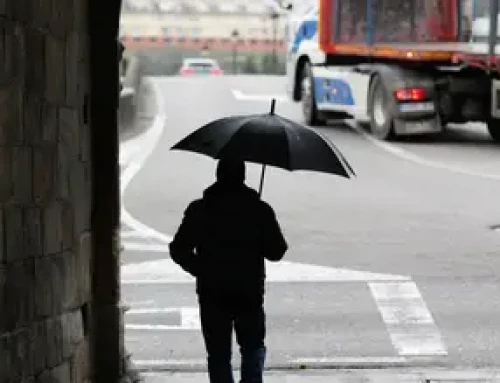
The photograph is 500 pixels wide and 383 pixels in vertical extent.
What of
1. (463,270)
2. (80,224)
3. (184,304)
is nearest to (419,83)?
(463,270)

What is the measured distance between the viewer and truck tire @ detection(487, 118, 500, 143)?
19.9 metres

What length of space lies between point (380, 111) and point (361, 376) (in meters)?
13.8

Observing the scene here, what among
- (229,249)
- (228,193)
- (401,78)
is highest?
(228,193)

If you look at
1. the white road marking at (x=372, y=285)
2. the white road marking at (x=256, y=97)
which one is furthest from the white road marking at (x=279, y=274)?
the white road marking at (x=256, y=97)

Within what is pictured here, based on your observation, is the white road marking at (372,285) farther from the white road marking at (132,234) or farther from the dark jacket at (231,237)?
the dark jacket at (231,237)

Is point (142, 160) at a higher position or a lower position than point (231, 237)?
lower

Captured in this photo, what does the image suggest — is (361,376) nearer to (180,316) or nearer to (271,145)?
(180,316)

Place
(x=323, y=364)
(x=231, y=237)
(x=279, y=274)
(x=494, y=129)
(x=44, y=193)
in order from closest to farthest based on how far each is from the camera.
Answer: (x=44, y=193) < (x=231, y=237) < (x=323, y=364) < (x=279, y=274) < (x=494, y=129)

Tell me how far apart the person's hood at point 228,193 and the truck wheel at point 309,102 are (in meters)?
17.4

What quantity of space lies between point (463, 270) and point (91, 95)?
5.03 meters

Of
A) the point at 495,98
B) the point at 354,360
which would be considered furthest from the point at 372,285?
the point at 495,98

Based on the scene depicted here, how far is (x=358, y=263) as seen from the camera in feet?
32.2

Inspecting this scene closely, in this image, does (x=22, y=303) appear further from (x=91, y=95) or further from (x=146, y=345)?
(x=146, y=345)

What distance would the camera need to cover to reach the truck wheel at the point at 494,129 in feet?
65.4
